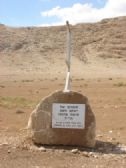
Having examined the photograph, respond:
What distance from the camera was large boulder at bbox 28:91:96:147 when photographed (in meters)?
10.8

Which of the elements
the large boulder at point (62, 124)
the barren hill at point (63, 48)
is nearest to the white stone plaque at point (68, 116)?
the large boulder at point (62, 124)

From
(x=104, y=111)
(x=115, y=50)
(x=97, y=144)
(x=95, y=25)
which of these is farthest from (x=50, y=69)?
(x=97, y=144)

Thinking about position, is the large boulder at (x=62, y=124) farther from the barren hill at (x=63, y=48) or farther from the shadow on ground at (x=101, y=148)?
the barren hill at (x=63, y=48)

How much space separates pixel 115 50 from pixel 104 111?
56.2 m

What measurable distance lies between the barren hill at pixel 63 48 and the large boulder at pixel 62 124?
48.0 meters

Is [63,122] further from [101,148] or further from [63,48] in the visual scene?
[63,48]

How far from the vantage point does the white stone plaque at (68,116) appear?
35.4ft

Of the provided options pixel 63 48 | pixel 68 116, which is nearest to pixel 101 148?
pixel 68 116

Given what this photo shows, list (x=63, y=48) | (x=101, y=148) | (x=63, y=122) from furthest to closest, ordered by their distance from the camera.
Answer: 1. (x=63, y=48)
2. (x=101, y=148)
3. (x=63, y=122)

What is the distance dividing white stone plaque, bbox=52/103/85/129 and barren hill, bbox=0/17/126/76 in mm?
48038

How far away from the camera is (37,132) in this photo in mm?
10805

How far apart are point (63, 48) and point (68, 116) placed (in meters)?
63.2

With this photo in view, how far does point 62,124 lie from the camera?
10797 millimetres

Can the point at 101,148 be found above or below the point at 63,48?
above
